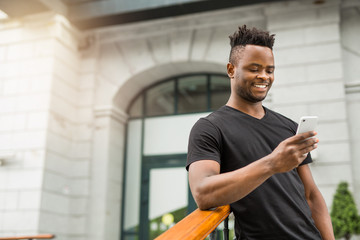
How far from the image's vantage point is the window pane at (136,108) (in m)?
8.93

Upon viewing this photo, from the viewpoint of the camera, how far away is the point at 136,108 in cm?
901

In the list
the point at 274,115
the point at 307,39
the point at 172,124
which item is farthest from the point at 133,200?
the point at 274,115

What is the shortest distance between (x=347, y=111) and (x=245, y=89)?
552 cm

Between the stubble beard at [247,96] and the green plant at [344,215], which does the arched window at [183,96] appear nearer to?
the green plant at [344,215]

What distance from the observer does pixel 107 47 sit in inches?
337

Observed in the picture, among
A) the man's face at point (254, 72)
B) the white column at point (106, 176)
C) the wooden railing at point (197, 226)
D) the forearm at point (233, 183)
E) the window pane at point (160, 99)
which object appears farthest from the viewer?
the window pane at point (160, 99)

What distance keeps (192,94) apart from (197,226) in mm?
7181

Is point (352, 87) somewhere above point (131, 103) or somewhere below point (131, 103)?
below

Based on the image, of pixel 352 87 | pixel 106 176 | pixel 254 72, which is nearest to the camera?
pixel 254 72

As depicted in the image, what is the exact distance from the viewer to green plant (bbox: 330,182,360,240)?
5637 mm

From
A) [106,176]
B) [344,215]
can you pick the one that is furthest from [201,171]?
[106,176]

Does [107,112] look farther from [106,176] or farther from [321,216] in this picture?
[321,216]

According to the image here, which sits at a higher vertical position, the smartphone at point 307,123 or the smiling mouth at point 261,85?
the smiling mouth at point 261,85

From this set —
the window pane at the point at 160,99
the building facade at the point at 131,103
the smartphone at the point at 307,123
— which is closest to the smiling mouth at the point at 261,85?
the smartphone at the point at 307,123
